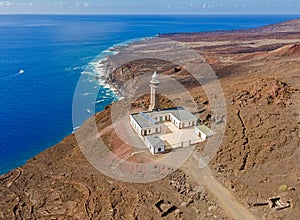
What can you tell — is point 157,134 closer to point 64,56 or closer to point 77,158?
point 77,158

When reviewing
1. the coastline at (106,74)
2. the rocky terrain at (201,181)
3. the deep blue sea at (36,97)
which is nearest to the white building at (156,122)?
the rocky terrain at (201,181)

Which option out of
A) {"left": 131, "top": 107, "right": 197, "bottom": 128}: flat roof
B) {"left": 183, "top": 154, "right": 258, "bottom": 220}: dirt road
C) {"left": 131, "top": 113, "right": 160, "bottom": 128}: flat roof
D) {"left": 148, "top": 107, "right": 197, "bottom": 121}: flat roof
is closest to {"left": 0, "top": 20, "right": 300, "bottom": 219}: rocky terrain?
{"left": 183, "top": 154, "right": 258, "bottom": 220}: dirt road

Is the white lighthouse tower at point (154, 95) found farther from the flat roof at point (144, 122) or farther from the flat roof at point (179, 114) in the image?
the flat roof at point (144, 122)

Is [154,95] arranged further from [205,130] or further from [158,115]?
[205,130]

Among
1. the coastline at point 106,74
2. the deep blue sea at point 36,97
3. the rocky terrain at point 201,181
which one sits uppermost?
the rocky terrain at point 201,181

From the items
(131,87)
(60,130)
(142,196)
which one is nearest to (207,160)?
(142,196)

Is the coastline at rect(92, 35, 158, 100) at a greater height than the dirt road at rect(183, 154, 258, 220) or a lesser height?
lesser

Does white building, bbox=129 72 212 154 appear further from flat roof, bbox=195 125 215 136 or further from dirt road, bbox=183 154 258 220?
dirt road, bbox=183 154 258 220

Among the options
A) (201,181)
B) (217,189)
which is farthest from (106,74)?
(217,189)
